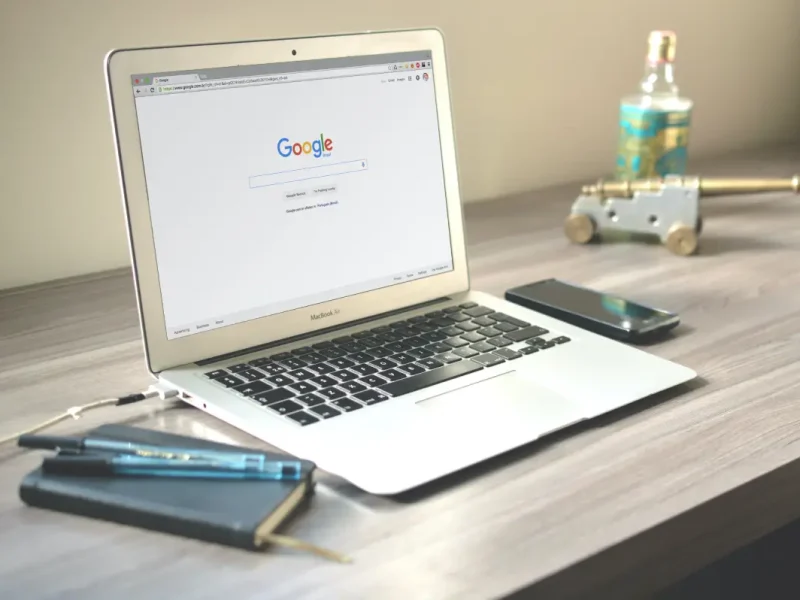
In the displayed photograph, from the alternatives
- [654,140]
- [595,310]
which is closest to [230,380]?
[595,310]

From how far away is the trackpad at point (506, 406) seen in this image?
0.68 m

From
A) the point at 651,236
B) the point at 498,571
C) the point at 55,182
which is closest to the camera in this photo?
the point at 498,571

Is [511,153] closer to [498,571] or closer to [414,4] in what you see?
[414,4]

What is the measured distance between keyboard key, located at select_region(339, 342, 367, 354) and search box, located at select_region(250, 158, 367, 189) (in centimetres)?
15

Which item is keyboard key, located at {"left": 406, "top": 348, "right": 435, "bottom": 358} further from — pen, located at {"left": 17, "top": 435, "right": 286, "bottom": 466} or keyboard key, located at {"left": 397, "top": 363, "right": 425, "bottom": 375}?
pen, located at {"left": 17, "top": 435, "right": 286, "bottom": 466}

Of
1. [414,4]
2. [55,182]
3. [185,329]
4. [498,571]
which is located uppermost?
[414,4]

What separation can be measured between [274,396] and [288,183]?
20cm

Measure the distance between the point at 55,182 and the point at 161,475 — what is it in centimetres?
54

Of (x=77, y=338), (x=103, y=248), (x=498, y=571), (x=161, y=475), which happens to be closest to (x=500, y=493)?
(x=498, y=571)

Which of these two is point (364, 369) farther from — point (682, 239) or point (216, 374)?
point (682, 239)

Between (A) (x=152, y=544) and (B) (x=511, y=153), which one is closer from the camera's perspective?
(A) (x=152, y=544)

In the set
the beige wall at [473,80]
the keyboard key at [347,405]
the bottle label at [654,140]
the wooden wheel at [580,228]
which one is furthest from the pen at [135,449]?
the bottle label at [654,140]

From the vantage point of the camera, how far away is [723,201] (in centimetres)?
138

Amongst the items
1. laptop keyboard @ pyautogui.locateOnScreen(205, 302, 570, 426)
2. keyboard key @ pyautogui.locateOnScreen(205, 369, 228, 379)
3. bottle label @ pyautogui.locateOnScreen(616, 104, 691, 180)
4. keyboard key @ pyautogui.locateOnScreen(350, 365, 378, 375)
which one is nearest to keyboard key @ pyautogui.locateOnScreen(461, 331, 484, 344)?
laptop keyboard @ pyautogui.locateOnScreen(205, 302, 570, 426)
